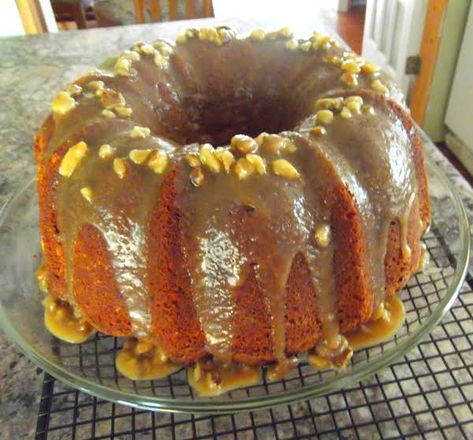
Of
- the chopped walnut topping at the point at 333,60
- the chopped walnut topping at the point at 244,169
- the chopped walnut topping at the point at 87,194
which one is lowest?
the chopped walnut topping at the point at 87,194

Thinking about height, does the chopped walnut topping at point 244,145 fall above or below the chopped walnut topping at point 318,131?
above

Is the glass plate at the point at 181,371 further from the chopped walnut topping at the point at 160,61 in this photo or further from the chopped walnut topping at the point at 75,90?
the chopped walnut topping at the point at 160,61

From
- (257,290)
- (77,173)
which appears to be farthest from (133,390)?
(77,173)

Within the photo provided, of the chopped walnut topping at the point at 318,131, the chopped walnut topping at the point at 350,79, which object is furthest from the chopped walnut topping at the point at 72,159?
the chopped walnut topping at the point at 350,79

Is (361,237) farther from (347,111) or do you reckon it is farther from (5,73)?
(5,73)

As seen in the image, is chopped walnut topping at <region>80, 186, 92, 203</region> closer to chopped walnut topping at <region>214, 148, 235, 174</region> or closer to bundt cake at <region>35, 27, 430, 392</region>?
bundt cake at <region>35, 27, 430, 392</region>

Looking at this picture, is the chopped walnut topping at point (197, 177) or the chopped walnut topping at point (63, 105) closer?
the chopped walnut topping at point (197, 177)
